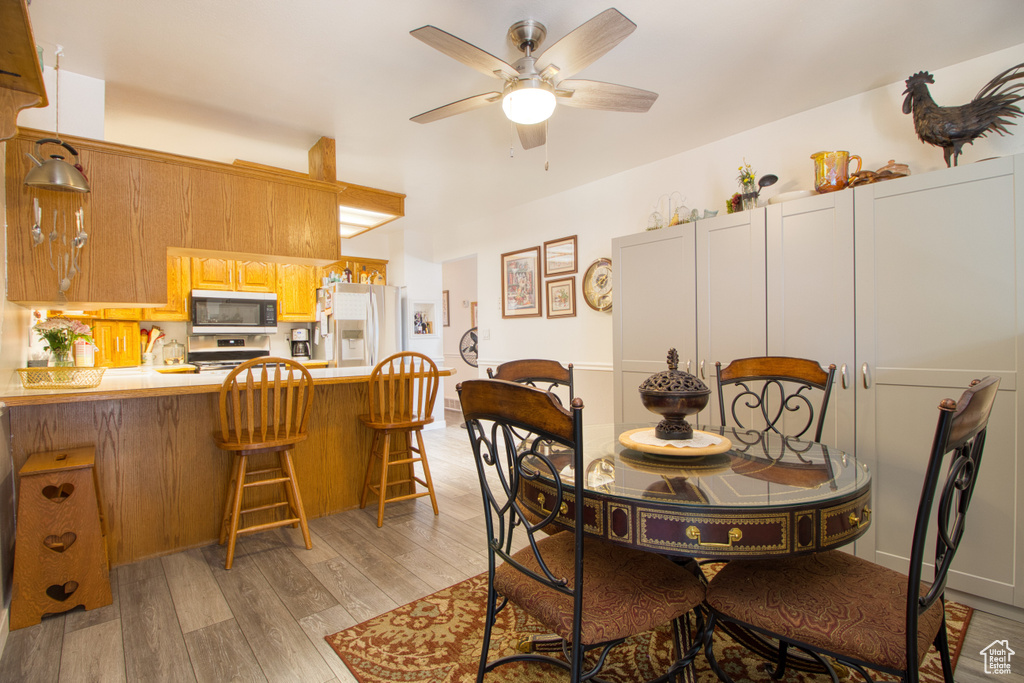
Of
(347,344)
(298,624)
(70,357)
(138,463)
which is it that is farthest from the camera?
(347,344)

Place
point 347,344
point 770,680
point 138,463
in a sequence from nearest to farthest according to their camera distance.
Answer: point 770,680 → point 138,463 → point 347,344

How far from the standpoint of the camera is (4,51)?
1267 mm

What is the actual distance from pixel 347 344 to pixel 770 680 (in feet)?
15.5

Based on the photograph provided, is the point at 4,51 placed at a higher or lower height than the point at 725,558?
higher

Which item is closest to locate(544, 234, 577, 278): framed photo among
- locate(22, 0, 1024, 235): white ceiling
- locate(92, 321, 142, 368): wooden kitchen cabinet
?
locate(22, 0, 1024, 235): white ceiling

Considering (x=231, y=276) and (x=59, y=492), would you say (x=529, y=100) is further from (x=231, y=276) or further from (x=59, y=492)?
(x=231, y=276)

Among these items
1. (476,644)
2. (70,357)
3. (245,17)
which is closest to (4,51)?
(245,17)

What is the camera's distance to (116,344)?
4578 millimetres

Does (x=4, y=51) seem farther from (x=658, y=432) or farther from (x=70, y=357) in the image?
(x=658, y=432)

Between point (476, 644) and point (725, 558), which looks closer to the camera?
point (725, 558)

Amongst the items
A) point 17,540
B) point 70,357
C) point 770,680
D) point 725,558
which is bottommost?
point 770,680

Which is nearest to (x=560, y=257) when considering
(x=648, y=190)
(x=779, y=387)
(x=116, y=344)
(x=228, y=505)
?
(x=648, y=190)

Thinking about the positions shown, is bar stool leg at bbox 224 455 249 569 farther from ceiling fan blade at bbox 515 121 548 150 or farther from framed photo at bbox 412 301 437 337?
framed photo at bbox 412 301 437 337

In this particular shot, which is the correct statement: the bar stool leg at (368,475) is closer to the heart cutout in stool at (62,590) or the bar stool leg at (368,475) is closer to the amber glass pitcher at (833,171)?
the heart cutout in stool at (62,590)
